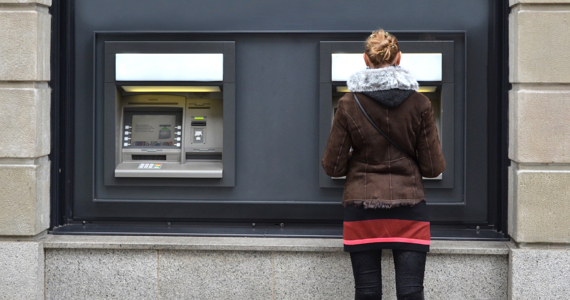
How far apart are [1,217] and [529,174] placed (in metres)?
3.58

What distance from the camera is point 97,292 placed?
449 cm

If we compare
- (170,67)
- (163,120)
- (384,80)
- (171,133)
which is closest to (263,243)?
(171,133)

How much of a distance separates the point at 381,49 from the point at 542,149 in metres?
1.49

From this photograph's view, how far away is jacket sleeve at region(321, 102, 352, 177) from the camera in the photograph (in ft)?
11.6

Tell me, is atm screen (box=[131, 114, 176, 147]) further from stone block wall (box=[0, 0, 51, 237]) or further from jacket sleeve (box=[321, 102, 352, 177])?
jacket sleeve (box=[321, 102, 352, 177])

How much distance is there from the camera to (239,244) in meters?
4.41

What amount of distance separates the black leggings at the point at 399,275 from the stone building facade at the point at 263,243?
30.7 inches

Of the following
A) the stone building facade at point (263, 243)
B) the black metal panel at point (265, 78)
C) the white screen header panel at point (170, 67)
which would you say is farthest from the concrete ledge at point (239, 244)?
the white screen header panel at point (170, 67)

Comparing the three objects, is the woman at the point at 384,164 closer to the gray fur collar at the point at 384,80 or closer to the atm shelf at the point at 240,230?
the gray fur collar at the point at 384,80

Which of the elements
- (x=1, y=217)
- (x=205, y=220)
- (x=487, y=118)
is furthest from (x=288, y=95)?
(x=1, y=217)

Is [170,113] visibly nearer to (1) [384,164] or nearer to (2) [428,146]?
(1) [384,164]

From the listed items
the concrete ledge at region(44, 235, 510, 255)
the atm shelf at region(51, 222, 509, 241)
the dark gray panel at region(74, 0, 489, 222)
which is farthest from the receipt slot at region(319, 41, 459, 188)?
the concrete ledge at region(44, 235, 510, 255)

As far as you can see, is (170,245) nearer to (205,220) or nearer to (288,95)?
(205,220)

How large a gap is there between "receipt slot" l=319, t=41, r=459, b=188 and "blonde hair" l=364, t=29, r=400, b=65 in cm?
101
